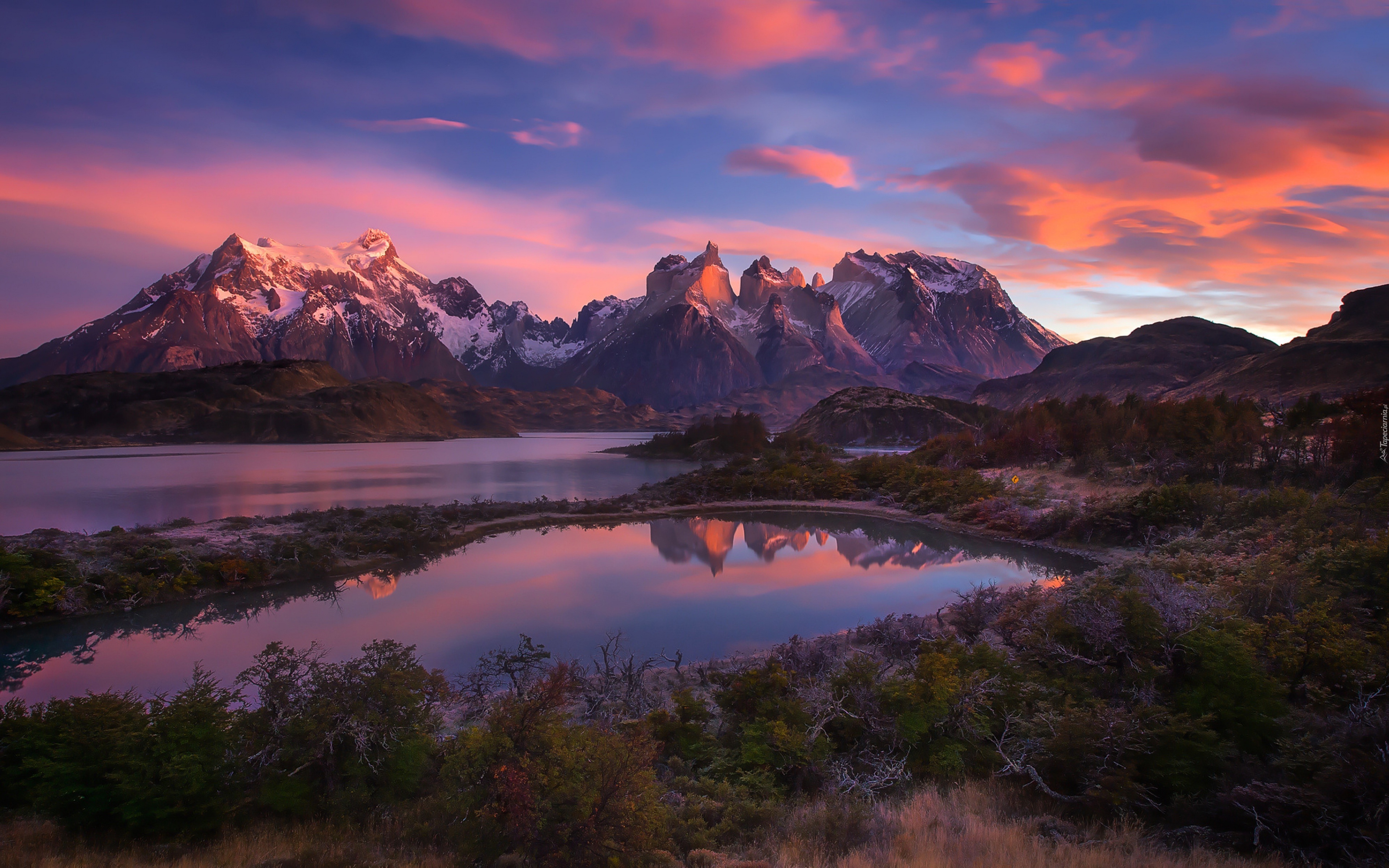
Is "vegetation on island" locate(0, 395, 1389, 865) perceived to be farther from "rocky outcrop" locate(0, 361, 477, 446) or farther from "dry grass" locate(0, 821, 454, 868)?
"rocky outcrop" locate(0, 361, 477, 446)

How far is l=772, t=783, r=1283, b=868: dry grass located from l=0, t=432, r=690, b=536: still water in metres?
38.5

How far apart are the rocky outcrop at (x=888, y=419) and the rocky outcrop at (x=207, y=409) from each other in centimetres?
9912

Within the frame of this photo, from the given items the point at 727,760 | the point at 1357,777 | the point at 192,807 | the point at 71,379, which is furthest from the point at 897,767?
the point at 71,379

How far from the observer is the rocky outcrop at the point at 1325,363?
69875mm

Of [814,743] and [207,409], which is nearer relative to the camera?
[814,743]

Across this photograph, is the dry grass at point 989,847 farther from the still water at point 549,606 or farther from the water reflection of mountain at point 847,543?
the water reflection of mountain at point 847,543

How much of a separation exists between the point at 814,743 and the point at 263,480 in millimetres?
63734

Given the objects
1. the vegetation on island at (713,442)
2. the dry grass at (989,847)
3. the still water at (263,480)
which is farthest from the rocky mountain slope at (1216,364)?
the dry grass at (989,847)

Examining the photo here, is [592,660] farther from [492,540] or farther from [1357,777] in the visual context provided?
[492,540]

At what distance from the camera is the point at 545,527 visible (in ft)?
112

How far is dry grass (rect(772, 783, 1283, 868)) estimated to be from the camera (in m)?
5.45

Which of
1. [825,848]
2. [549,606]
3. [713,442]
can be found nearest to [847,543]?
[549,606]

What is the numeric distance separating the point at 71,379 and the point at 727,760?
7190 inches

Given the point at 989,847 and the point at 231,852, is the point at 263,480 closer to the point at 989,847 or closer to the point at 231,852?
the point at 231,852
